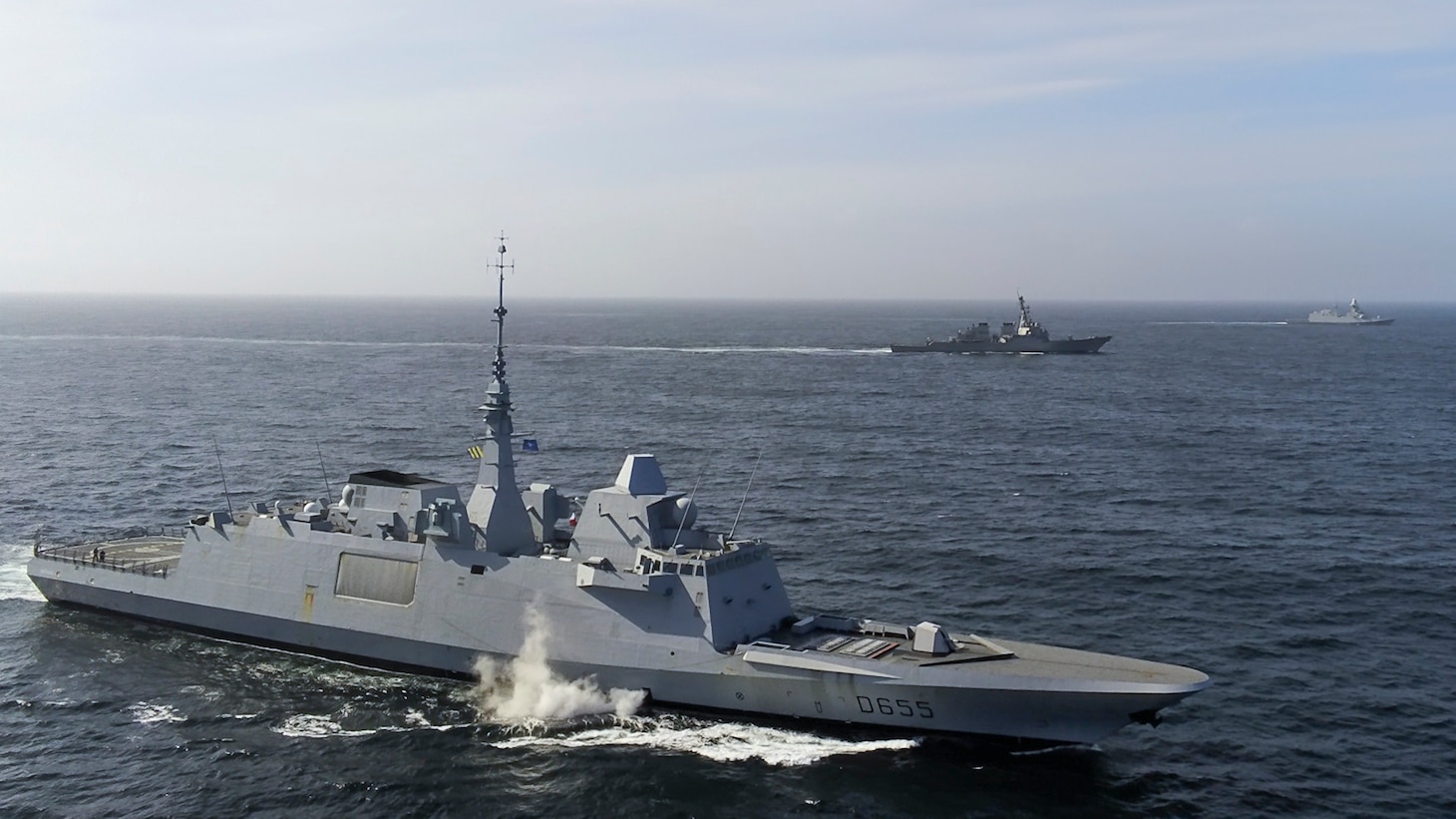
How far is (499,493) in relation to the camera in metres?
28.6

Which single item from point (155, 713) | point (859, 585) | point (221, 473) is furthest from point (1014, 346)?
point (155, 713)

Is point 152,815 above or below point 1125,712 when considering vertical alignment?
below

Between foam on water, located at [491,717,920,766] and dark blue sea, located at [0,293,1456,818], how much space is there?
93 mm

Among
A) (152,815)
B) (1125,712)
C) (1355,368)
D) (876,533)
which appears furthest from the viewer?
(1355,368)

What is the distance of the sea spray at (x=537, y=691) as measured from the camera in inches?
1005

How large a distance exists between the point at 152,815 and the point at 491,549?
31.8ft

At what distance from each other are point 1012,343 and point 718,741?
114405 mm

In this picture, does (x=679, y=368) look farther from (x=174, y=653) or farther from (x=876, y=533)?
(x=174, y=653)

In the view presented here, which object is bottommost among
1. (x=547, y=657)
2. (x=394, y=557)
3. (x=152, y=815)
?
(x=152, y=815)

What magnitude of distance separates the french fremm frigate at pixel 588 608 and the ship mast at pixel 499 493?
0.06 meters

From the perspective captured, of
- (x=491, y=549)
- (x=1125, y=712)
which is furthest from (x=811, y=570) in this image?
(x=1125, y=712)

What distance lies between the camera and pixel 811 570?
1442 inches

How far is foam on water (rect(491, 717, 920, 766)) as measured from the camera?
23406 millimetres

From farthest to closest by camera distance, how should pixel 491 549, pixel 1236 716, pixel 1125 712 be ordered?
pixel 491 549 < pixel 1236 716 < pixel 1125 712
